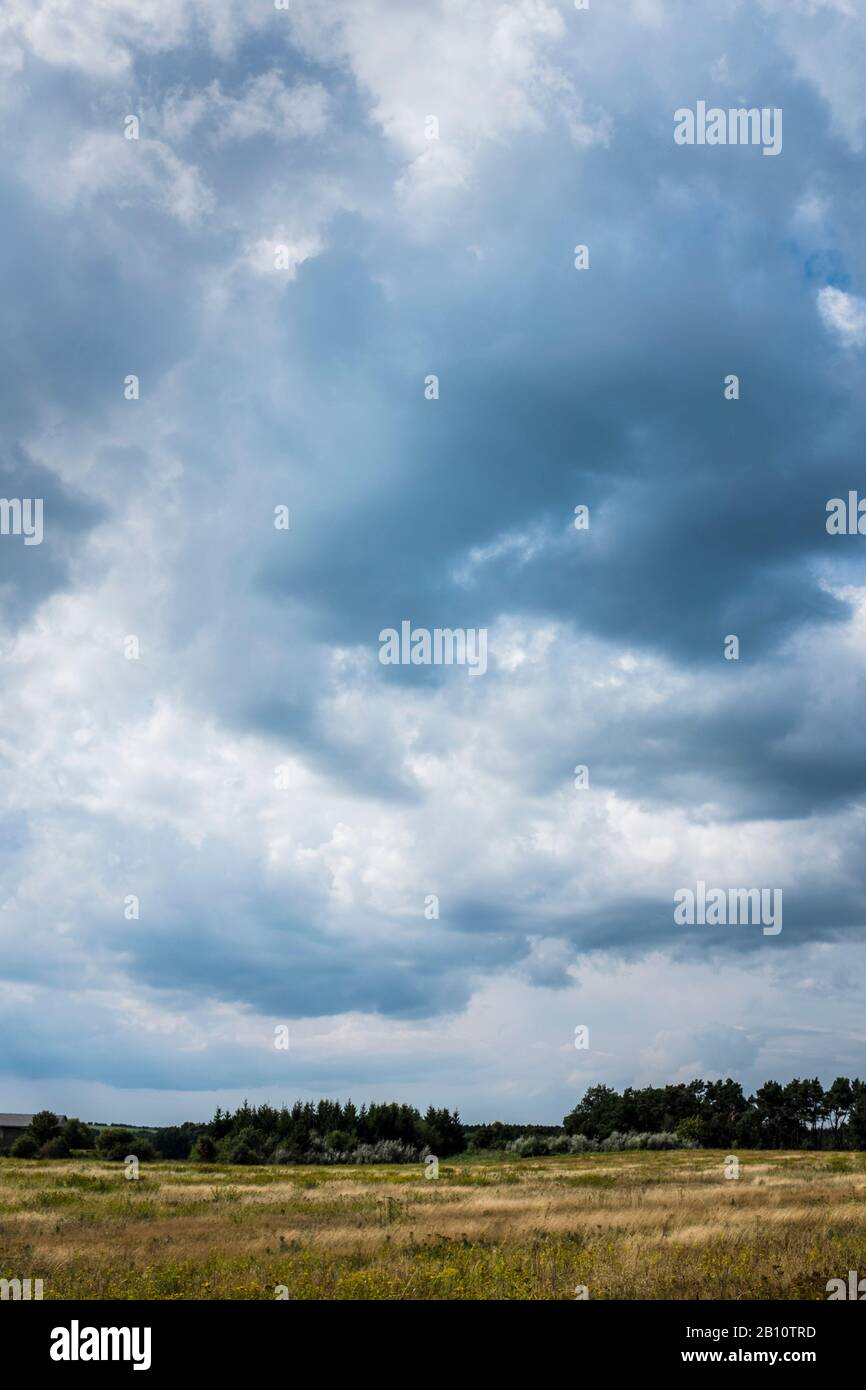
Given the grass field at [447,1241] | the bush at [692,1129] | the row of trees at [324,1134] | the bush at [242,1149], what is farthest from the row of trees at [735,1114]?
the grass field at [447,1241]

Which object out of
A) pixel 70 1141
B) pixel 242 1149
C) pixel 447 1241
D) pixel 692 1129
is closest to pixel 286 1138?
pixel 242 1149

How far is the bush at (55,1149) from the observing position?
265 ft

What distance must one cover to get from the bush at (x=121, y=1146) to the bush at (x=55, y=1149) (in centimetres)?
313

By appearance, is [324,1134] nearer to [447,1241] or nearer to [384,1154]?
[384,1154]

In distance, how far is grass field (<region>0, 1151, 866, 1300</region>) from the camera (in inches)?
596

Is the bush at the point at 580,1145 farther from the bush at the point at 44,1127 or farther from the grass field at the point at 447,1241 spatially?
the grass field at the point at 447,1241

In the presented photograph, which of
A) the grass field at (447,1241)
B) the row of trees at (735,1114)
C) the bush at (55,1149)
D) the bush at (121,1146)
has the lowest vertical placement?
the row of trees at (735,1114)

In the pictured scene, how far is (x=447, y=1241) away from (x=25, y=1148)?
250 ft

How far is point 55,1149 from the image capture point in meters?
80.9

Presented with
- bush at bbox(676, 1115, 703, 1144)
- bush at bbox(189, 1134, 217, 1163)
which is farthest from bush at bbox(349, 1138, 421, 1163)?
bush at bbox(676, 1115, 703, 1144)

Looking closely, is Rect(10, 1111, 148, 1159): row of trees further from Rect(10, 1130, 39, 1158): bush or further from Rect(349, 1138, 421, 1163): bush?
Rect(349, 1138, 421, 1163): bush
